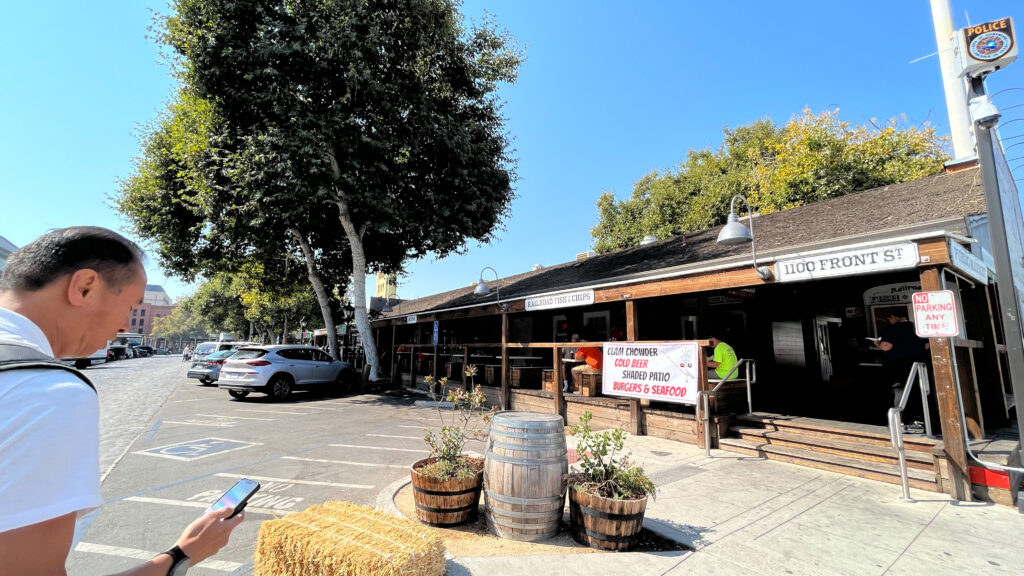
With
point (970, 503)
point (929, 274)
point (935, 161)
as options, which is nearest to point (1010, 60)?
point (929, 274)

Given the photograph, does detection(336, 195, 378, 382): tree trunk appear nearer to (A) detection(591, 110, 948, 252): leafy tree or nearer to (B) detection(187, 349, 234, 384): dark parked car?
(B) detection(187, 349, 234, 384): dark parked car

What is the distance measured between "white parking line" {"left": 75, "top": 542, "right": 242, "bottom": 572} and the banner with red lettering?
624 cm

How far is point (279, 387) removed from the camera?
44.9ft

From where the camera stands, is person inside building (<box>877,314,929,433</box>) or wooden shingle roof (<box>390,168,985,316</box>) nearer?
wooden shingle roof (<box>390,168,985,316</box>)

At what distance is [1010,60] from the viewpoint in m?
5.26

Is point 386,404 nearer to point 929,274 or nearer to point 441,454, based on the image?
point 441,454

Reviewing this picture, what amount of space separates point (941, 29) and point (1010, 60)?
560 inches

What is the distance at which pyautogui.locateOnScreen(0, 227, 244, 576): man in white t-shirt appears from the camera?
0.90 meters

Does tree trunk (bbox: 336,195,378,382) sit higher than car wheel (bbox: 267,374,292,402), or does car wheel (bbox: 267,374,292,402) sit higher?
tree trunk (bbox: 336,195,378,382)

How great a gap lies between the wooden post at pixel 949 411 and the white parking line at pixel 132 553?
7.17 meters

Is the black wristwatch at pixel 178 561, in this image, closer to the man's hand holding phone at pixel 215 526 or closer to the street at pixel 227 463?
the man's hand holding phone at pixel 215 526

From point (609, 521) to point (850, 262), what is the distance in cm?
461

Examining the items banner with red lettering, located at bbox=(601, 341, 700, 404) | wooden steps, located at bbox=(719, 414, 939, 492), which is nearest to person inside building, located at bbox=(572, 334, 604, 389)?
banner with red lettering, located at bbox=(601, 341, 700, 404)

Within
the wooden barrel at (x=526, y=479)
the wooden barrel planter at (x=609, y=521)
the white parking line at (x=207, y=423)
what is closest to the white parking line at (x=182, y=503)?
the wooden barrel at (x=526, y=479)
